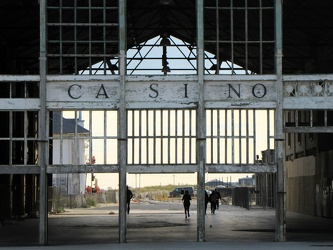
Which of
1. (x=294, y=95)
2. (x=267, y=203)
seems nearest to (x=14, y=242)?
(x=294, y=95)

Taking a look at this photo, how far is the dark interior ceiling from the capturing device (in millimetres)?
36716

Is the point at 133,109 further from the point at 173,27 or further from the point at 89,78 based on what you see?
the point at 173,27

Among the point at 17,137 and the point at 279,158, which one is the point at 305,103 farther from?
the point at 17,137

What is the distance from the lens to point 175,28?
43.7m

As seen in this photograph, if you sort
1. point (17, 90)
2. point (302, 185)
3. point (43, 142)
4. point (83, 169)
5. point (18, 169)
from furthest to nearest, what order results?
point (302, 185) → point (17, 90) → point (83, 169) → point (18, 169) → point (43, 142)

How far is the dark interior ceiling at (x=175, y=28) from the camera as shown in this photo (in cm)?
3672

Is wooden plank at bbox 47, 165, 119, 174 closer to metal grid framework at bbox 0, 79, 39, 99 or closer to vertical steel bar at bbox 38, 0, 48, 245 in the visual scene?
vertical steel bar at bbox 38, 0, 48, 245

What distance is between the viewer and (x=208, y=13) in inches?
1626

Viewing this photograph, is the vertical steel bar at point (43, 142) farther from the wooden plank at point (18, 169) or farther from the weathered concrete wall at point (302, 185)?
the weathered concrete wall at point (302, 185)

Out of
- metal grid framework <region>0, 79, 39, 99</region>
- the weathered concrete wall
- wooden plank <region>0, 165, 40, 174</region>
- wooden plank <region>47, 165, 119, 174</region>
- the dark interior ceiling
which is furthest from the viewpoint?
the weathered concrete wall

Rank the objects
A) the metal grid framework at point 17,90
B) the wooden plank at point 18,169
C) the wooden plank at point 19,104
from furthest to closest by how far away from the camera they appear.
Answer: the metal grid framework at point 17,90, the wooden plank at point 19,104, the wooden plank at point 18,169

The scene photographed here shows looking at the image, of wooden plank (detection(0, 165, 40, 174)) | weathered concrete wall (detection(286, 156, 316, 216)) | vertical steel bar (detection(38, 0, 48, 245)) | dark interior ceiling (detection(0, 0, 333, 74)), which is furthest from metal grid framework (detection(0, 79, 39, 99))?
weathered concrete wall (detection(286, 156, 316, 216))

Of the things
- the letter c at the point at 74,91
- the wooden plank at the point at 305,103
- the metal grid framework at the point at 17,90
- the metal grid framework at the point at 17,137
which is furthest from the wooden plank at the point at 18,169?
the metal grid framework at the point at 17,90

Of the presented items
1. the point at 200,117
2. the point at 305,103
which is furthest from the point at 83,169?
the point at 305,103
